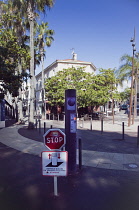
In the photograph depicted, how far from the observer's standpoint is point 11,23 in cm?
2041

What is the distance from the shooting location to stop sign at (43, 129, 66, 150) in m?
4.13

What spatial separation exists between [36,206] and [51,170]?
75 centimetres

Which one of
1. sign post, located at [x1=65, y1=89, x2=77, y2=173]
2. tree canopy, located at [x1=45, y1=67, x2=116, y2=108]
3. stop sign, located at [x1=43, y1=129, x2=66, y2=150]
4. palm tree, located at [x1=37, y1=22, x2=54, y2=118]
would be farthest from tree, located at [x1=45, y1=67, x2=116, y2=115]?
stop sign, located at [x1=43, y1=129, x2=66, y2=150]

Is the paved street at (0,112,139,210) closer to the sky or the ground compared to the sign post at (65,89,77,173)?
closer to the ground

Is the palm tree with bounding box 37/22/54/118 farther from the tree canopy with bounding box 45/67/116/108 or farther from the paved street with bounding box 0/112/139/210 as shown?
the paved street with bounding box 0/112/139/210

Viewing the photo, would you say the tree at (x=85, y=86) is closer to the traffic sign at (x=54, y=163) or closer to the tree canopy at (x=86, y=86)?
the tree canopy at (x=86, y=86)

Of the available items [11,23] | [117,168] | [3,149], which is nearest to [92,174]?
[117,168]

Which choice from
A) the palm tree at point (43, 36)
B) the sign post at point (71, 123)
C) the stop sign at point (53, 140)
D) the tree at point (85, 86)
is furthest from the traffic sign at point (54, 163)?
the palm tree at point (43, 36)

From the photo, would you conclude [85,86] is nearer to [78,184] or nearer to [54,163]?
[78,184]

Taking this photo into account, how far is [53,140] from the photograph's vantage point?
414 centimetres

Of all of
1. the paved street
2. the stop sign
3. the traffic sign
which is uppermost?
the stop sign

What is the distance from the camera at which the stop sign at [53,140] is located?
4133 mm

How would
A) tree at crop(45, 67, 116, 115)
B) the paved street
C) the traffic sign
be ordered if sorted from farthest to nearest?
1. tree at crop(45, 67, 116, 115)
2. the traffic sign
3. the paved street

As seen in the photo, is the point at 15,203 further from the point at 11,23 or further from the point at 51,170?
the point at 11,23
